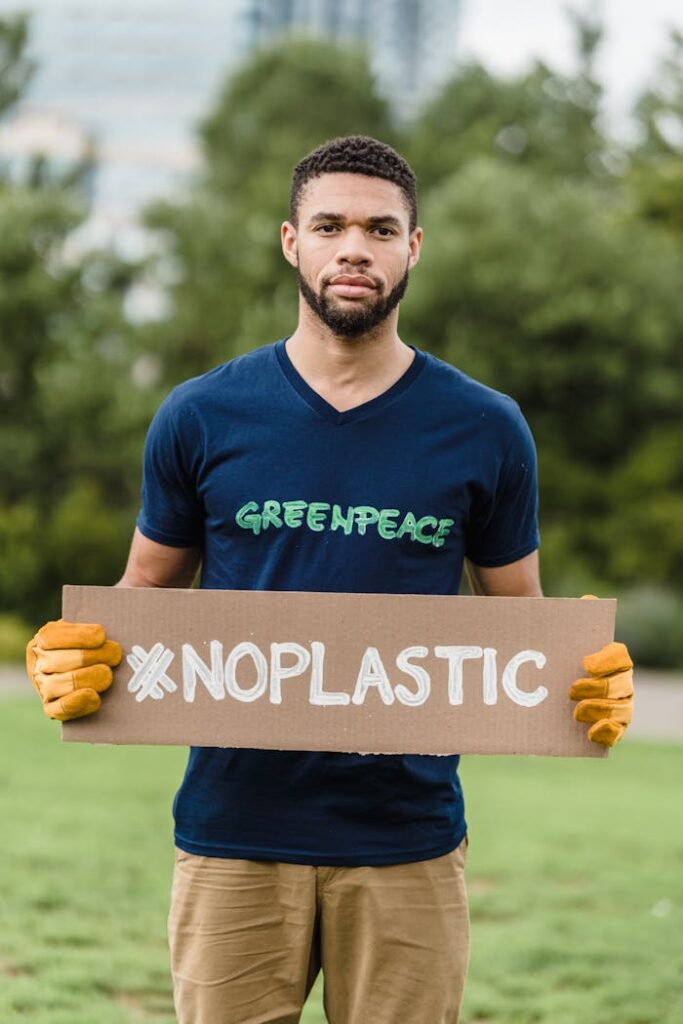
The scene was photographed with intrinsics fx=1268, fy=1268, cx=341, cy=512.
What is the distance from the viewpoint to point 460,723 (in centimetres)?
223

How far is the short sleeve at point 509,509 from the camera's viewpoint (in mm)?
2351

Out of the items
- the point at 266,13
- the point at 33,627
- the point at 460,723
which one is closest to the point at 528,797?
the point at 460,723

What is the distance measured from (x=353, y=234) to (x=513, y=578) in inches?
28.6

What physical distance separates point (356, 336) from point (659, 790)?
6.72 m

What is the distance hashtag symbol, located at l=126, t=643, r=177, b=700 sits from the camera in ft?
7.29

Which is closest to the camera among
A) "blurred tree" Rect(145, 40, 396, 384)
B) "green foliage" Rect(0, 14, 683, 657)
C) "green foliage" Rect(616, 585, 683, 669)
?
"green foliage" Rect(616, 585, 683, 669)

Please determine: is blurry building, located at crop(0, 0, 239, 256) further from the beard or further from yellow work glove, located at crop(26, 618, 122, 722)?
yellow work glove, located at crop(26, 618, 122, 722)

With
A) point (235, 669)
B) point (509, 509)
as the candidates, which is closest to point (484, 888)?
point (509, 509)

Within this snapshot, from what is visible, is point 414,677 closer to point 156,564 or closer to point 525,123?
point 156,564

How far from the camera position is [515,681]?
88.0 inches

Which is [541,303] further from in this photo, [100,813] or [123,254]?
[100,813]

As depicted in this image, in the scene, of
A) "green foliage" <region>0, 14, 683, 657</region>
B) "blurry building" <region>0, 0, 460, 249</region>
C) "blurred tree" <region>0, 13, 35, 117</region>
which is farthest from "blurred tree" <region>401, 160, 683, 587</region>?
"blurry building" <region>0, 0, 460, 249</region>

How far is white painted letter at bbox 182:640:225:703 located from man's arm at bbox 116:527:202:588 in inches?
10.6

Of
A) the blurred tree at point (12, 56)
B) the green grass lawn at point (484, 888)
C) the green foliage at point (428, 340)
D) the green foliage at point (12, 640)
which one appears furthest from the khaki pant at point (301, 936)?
the blurred tree at point (12, 56)
